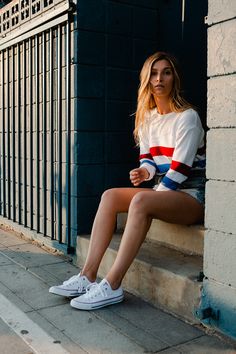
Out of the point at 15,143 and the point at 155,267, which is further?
the point at 15,143

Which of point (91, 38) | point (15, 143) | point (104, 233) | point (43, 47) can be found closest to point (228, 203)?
point (104, 233)

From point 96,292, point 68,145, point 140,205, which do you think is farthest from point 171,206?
point 68,145

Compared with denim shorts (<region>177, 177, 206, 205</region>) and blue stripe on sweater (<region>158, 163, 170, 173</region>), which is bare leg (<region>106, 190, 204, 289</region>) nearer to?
denim shorts (<region>177, 177, 206, 205</region>)

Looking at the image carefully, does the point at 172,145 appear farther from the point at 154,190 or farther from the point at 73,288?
the point at 73,288

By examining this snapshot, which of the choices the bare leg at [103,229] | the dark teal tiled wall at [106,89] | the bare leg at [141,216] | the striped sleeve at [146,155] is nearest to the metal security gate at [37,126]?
the dark teal tiled wall at [106,89]

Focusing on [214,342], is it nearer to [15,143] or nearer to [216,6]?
[216,6]

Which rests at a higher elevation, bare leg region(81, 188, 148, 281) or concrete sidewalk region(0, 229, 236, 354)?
bare leg region(81, 188, 148, 281)

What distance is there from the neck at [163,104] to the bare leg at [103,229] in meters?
0.68

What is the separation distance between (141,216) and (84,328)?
755 millimetres

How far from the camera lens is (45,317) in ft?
9.25

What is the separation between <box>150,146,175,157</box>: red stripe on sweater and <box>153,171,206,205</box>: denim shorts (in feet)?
0.73

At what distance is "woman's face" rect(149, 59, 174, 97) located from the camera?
319cm

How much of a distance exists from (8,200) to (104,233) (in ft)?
8.20

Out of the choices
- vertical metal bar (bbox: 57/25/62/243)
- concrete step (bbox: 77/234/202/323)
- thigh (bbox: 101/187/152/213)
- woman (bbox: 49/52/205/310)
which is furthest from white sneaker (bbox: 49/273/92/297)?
vertical metal bar (bbox: 57/25/62/243)
